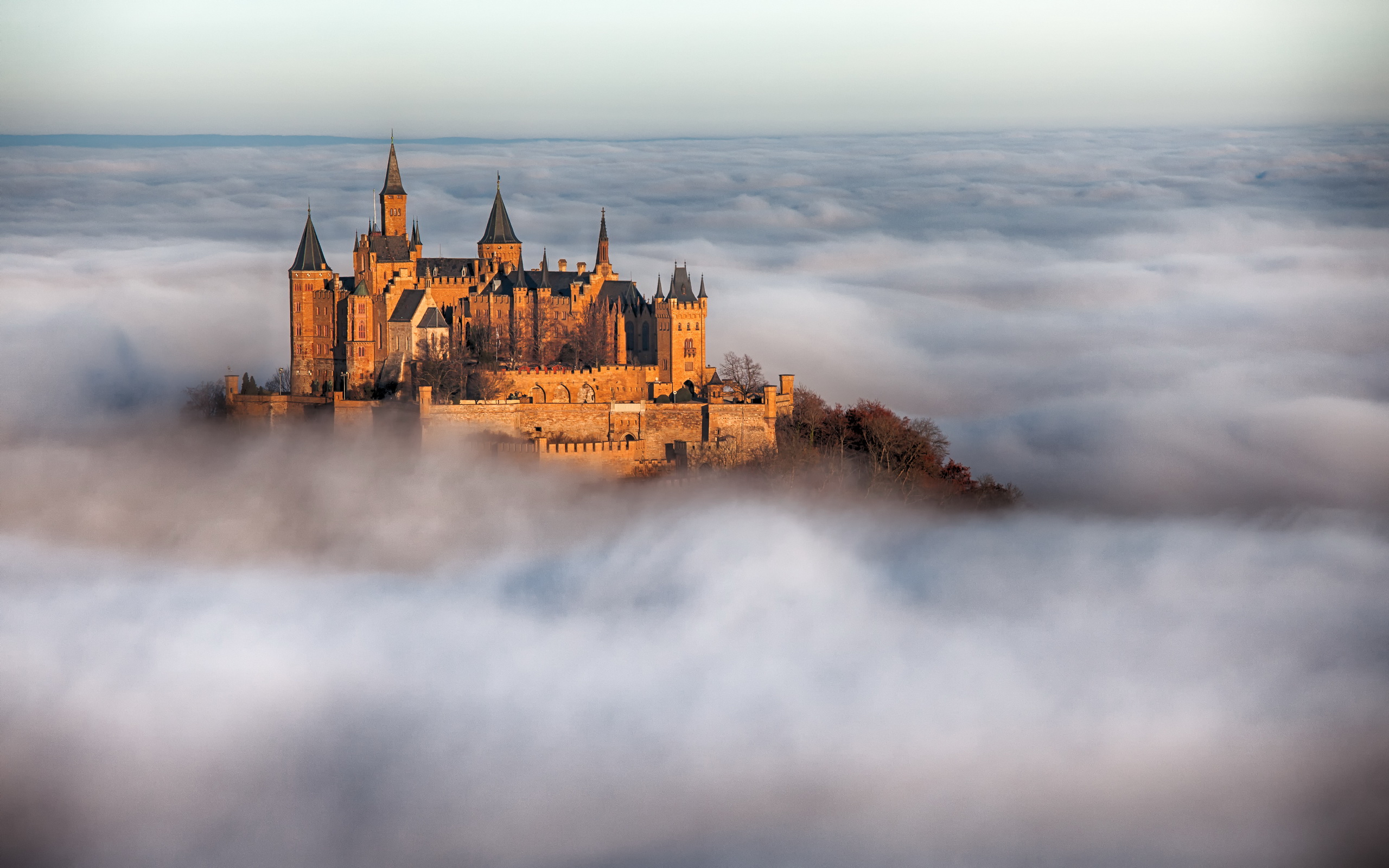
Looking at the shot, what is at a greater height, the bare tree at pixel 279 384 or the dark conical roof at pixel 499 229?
the dark conical roof at pixel 499 229

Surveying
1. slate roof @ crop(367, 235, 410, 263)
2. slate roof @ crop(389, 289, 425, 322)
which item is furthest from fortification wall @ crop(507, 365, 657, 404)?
slate roof @ crop(367, 235, 410, 263)

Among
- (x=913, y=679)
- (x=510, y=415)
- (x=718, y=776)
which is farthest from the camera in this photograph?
(x=913, y=679)

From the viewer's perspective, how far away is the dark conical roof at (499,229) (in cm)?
6750

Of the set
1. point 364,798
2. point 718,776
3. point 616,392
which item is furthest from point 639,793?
point 616,392

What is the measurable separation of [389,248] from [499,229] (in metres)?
4.36

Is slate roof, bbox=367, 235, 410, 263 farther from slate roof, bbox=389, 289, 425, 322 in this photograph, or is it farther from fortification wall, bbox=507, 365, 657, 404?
fortification wall, bbox=507, 365, 657, 404

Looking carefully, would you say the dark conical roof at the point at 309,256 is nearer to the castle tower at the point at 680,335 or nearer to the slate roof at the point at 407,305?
the slate roof at the point at 407,305

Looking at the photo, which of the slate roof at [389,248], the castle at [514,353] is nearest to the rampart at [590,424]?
the castle at [514,353]

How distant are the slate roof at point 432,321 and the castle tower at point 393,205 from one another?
191 inches

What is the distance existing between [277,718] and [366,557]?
9.43 metres

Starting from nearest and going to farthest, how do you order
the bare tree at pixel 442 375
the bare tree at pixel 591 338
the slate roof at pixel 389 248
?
the bare tree at pixel 442 375 → the bare tree at pixel 591 338 → the slate roof at pixel 389 248

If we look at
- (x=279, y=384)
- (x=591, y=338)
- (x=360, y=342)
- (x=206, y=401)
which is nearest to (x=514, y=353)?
(x=591, y=338)

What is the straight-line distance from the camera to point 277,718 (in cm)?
6744

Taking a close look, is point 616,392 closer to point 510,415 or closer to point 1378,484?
point 510,415
